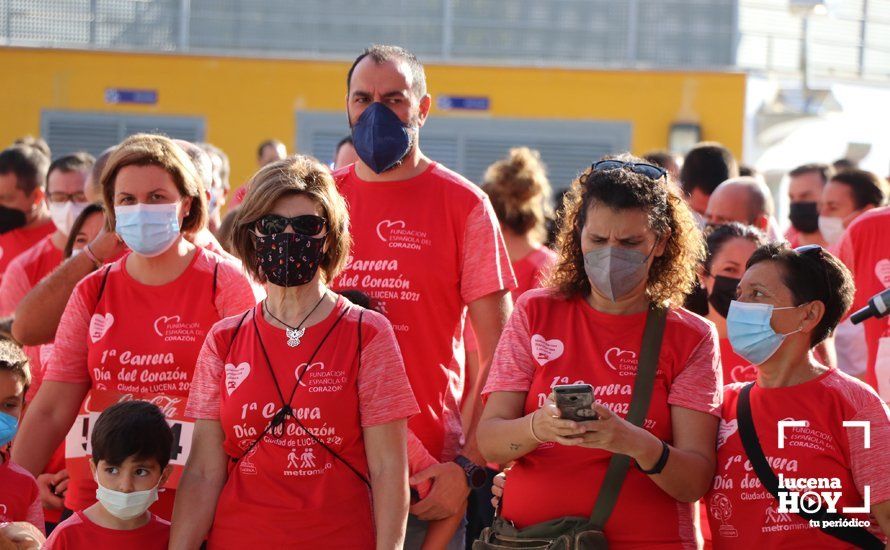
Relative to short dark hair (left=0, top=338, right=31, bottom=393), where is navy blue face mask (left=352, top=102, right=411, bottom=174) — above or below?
above

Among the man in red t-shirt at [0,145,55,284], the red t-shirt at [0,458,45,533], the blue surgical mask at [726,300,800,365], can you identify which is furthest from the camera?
the man in red t-shirt at [0,145,55,284]

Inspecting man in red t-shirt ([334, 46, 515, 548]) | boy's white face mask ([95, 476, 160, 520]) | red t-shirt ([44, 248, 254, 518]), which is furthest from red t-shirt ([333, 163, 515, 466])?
boy's white face mask ([95, 476, 160, 520])

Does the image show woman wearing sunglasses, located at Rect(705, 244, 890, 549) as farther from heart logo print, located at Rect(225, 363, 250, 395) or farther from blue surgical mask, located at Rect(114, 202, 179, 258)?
blue surgical mask, located at Rect(114, 202, 179, 258)

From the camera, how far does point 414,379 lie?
4.90m

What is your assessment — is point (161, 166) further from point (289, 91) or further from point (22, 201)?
point (289, 91)

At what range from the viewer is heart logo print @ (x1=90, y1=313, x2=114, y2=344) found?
471cm

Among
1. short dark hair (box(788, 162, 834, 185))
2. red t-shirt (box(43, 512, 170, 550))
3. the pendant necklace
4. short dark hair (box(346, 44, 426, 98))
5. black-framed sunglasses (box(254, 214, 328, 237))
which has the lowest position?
red t-shirt (box(43, 512, 170, 550))

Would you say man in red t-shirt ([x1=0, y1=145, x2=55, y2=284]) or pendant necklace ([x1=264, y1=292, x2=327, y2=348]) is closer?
pendant necklace ([x1=264, y1=292, x2=327, y2=348])

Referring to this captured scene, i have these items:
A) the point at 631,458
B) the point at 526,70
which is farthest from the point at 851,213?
the point at 526,70

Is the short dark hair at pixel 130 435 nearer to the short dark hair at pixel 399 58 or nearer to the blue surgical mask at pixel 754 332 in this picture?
the short dark hair at pixel 399 58

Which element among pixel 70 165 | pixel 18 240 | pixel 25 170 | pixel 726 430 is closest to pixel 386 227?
pixel 726 430

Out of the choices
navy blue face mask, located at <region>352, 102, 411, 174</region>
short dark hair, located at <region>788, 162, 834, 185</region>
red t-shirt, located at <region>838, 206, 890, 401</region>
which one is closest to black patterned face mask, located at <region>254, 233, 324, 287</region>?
navy blue face mask, located at <region>352, 102, 411, 174</region>

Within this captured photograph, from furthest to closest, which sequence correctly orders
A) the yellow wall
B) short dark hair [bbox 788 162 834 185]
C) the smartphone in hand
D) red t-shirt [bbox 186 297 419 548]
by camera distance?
the yellow wall
short dark hair [bbox 788 162 834 185]
red t-shirt [bbox 186 297 419 548]
the smartphone in hand

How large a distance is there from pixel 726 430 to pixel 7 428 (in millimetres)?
2550
